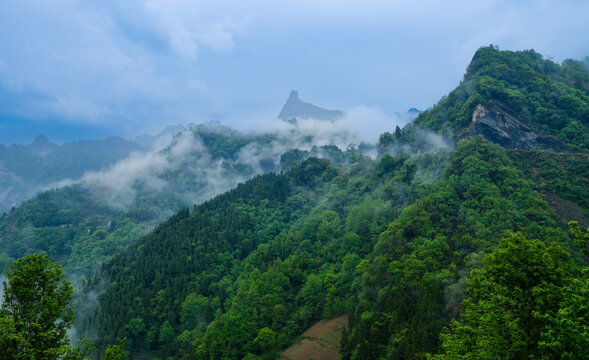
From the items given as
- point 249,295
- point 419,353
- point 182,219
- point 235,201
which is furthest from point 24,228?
point 419,353

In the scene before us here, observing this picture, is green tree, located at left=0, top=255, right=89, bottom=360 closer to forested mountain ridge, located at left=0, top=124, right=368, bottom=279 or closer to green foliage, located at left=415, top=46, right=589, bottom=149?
green foliage, located at left=415, top=46, right=589, bottom=149

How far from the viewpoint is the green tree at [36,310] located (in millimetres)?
14305

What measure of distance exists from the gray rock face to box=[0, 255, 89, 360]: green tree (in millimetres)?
72856

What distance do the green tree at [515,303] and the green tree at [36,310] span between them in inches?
713

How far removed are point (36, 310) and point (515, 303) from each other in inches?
856

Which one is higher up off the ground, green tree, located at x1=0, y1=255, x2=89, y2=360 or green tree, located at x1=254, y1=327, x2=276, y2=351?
green tree, located at x1=0, y1=255, x2=89, y2=360

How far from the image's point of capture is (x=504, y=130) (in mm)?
69188

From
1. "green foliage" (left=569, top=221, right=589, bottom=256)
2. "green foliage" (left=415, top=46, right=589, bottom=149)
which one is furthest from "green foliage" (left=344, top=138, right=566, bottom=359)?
"green foliage" (left=415, top=46, right=589, bottom=149)

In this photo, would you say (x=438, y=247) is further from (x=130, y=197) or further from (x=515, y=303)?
(x=130, y=197)

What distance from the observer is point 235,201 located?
9869 centimetres

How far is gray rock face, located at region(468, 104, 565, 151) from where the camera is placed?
67000 mm

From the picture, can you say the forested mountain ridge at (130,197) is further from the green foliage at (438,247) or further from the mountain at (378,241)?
the green foliage at (438,247)

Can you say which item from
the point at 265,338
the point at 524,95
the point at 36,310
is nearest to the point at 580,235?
the point at 36,310

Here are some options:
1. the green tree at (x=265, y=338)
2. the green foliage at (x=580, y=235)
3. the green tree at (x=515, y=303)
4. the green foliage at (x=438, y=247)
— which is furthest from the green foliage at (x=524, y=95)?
the green foliage at (x=580, y=235)
